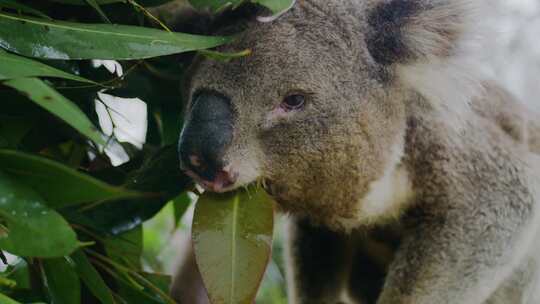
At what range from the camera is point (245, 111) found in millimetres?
1787

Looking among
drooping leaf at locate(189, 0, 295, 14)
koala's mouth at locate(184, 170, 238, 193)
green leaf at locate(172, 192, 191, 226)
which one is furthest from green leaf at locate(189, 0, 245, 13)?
green leaf at locate(172, 192, 191, 226)

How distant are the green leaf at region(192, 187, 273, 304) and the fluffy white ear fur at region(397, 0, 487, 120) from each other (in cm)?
63

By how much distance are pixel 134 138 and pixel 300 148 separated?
1.69 ft

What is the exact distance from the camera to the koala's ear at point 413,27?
2.02 meters

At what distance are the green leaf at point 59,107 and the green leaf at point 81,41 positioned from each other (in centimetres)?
26

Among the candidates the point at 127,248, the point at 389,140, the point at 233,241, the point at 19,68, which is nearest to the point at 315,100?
the point at 389,140

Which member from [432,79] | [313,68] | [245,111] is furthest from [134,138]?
[432,79]

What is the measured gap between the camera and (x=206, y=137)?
65.7 inches

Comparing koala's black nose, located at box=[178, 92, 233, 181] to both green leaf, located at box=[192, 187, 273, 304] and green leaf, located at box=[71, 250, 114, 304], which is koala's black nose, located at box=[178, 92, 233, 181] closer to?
green leaf, located at box=[192, 187, 273, 304]

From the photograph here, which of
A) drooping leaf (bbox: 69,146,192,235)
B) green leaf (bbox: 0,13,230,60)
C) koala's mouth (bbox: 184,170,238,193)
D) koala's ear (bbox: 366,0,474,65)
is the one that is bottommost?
drooping leaf (bbox: 69,146,192,235)

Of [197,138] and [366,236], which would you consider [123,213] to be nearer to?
[197,138]

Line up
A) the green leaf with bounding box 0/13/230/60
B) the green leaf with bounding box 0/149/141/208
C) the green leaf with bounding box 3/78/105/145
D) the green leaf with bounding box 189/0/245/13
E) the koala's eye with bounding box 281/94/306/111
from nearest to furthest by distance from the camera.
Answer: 1. the green leaf with bounding box 3/78/105/145
2. the green leaf with bounding box 0/149/141/208
3. the green leaf with bounding box 0/13/230/60
4. the green leaf with bounding box 189/0/245/13
5. the koala's eye with bounding box 281/94/306/111

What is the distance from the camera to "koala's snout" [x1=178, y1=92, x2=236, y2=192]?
1.66 meters

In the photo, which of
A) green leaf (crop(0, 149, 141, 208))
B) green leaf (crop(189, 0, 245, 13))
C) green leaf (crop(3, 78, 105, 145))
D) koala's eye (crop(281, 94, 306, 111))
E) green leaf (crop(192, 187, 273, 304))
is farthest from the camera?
koala's eye (crop(281, 94, 306, 111))
